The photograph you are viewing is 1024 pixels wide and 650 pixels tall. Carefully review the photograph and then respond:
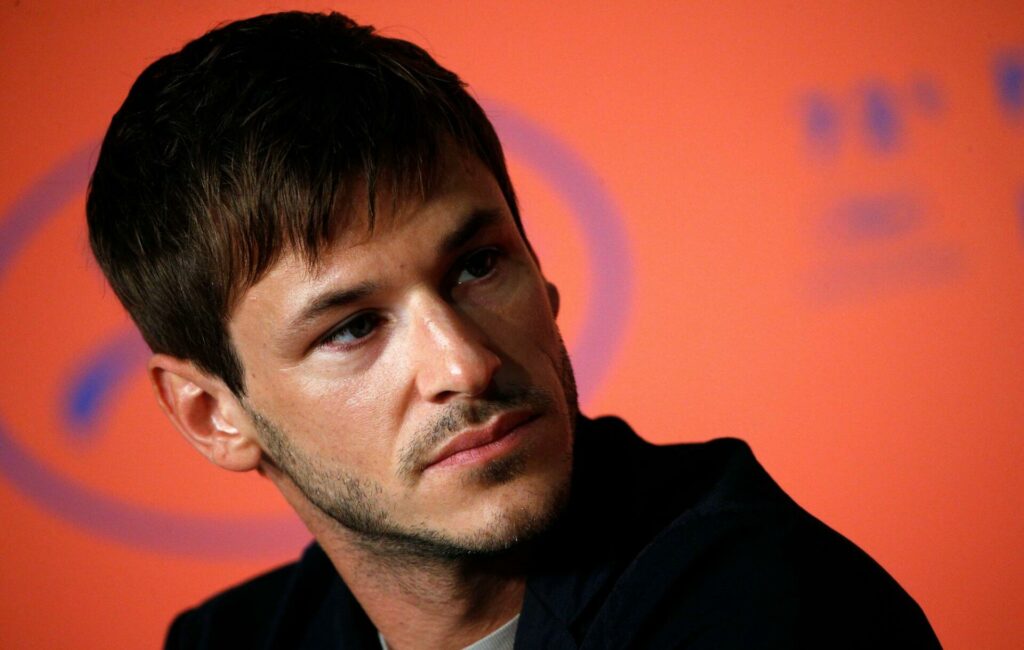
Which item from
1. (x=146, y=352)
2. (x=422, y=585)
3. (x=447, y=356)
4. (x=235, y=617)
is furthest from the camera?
(x=146, y=352)

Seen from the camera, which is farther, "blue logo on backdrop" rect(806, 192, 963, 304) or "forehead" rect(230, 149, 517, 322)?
"blue logo on backdrop" rect(806, 192, 963, 304)

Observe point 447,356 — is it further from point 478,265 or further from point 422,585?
point 422,585

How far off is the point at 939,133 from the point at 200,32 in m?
1.56


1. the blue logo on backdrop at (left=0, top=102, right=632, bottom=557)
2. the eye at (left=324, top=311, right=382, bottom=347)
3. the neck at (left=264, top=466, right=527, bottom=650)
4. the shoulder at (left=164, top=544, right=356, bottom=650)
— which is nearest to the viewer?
the eye at (left=324, top=311, right=382, bottom=347)

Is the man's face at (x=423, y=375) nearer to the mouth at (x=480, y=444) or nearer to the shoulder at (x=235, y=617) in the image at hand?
the mouth at (x=480, y=444)

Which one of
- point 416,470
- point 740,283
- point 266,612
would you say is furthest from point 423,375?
point 740,283

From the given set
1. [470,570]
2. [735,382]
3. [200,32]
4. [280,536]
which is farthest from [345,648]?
[200,32]

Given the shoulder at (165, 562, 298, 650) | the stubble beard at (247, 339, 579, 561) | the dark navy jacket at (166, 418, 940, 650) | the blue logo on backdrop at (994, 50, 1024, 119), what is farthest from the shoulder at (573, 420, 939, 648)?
the blue logo on backdrop at (994, 50, 1024, 119)

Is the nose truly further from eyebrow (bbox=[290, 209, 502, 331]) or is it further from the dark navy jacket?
the dark navy jacket

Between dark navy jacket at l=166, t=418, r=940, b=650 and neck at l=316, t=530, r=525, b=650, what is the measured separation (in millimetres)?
67

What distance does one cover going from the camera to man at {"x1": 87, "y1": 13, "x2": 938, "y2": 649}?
1.11 m

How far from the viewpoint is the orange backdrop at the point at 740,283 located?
7.41ft

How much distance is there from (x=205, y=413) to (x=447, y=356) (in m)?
0.43

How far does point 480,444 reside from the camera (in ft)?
3.66
